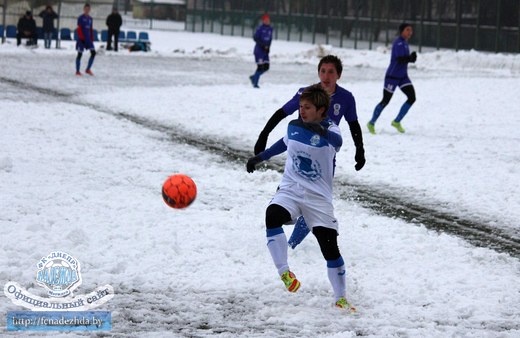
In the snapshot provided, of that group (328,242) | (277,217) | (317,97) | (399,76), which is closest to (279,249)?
(277,217)

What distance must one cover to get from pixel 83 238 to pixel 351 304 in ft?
8.67

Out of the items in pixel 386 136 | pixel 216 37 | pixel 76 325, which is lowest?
pixel 76 325

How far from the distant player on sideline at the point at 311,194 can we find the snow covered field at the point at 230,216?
35 cm

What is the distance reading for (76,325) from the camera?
569 cm

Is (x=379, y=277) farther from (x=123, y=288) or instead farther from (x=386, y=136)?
(x=386, y=136)

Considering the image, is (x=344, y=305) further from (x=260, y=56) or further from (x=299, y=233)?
(x=260, y=56)

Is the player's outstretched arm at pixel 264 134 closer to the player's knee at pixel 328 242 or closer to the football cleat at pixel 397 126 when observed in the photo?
the player's knee at pixel 328 242

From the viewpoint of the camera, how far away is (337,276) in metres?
6.26

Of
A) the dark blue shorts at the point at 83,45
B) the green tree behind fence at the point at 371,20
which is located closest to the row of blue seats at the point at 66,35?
the green tree behind fence at the point at 371,20

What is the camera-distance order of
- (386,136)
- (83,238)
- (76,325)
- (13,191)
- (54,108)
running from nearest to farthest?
(76,325) → (83,238) → (13,191) → (386,136) → (54,108)

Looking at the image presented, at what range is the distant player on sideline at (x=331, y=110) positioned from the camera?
7406 mm

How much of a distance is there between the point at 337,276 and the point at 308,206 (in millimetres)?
554

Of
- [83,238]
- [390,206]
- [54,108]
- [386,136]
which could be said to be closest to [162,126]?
[54,108]

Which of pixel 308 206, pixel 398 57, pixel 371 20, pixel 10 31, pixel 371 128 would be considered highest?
pixel 371 20
